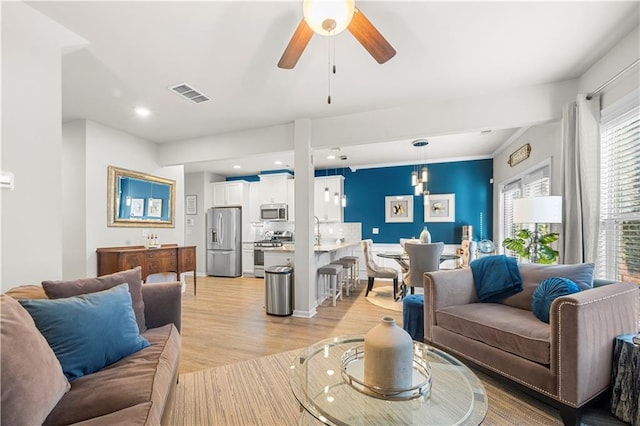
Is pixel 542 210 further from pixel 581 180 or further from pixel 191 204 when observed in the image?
pixel 191 204

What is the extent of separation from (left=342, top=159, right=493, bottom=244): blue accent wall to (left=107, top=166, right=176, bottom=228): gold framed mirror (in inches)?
148

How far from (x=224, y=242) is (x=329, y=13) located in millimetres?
6182

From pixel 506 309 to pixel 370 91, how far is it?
2424 millimetres

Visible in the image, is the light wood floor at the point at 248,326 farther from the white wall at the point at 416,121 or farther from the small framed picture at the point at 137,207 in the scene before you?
the white wall at the point at 416,121

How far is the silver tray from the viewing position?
4.30 feet

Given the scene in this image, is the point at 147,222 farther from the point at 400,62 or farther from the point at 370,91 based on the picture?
the point at 400,62

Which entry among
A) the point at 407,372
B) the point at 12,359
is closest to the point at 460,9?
the point at 407,372

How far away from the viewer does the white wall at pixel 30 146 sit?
5.57 ft

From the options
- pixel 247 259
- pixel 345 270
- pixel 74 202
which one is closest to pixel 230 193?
pixel 247 259

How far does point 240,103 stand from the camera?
3328 mm

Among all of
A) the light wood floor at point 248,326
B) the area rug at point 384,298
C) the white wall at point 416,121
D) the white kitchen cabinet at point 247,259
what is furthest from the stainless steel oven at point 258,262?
the white wall at point 416,121

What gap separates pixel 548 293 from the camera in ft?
6.77

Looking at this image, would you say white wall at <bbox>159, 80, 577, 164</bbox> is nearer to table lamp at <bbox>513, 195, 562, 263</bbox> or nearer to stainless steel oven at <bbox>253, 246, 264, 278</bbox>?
table lamp at <bbox>513, 195, 562, 263</bbox>

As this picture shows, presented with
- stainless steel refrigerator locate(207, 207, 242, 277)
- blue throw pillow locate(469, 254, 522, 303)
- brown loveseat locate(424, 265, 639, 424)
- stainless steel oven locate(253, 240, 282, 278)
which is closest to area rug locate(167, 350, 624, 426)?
brown loveseat locate(424, 265, 639, 424)
